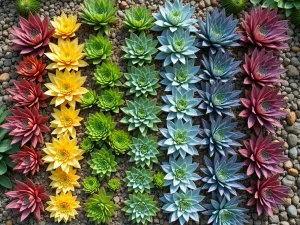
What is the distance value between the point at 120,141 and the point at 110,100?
0.28 m

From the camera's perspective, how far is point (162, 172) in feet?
7.98

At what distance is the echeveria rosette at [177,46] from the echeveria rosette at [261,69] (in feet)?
1.20

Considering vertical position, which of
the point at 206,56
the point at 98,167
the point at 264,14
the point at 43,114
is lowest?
the point at 98,167

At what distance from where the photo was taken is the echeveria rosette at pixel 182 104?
2.41m

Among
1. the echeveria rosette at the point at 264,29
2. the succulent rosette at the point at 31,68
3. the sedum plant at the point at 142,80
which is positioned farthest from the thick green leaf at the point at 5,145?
the echeveria rosette at the point at 264,29

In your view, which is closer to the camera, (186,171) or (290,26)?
(186,171)

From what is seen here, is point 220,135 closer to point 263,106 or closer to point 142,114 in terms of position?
point 263,106

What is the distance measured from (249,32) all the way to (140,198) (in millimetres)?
1302

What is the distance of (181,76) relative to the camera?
2.43m

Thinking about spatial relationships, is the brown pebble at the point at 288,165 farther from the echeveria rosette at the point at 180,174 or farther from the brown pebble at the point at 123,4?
the brown pebble at the point at 123,4

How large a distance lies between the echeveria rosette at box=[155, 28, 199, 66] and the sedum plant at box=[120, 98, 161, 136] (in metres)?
0.29

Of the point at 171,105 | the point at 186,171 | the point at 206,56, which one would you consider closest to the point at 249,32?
the point at 206,56

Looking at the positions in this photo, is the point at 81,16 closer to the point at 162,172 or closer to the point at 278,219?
the point at 162,172

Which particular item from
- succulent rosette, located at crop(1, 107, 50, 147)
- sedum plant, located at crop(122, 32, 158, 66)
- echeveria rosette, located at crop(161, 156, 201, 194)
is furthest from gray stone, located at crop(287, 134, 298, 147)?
succulent rosette, located at crop(1, 107, 50, 147)
